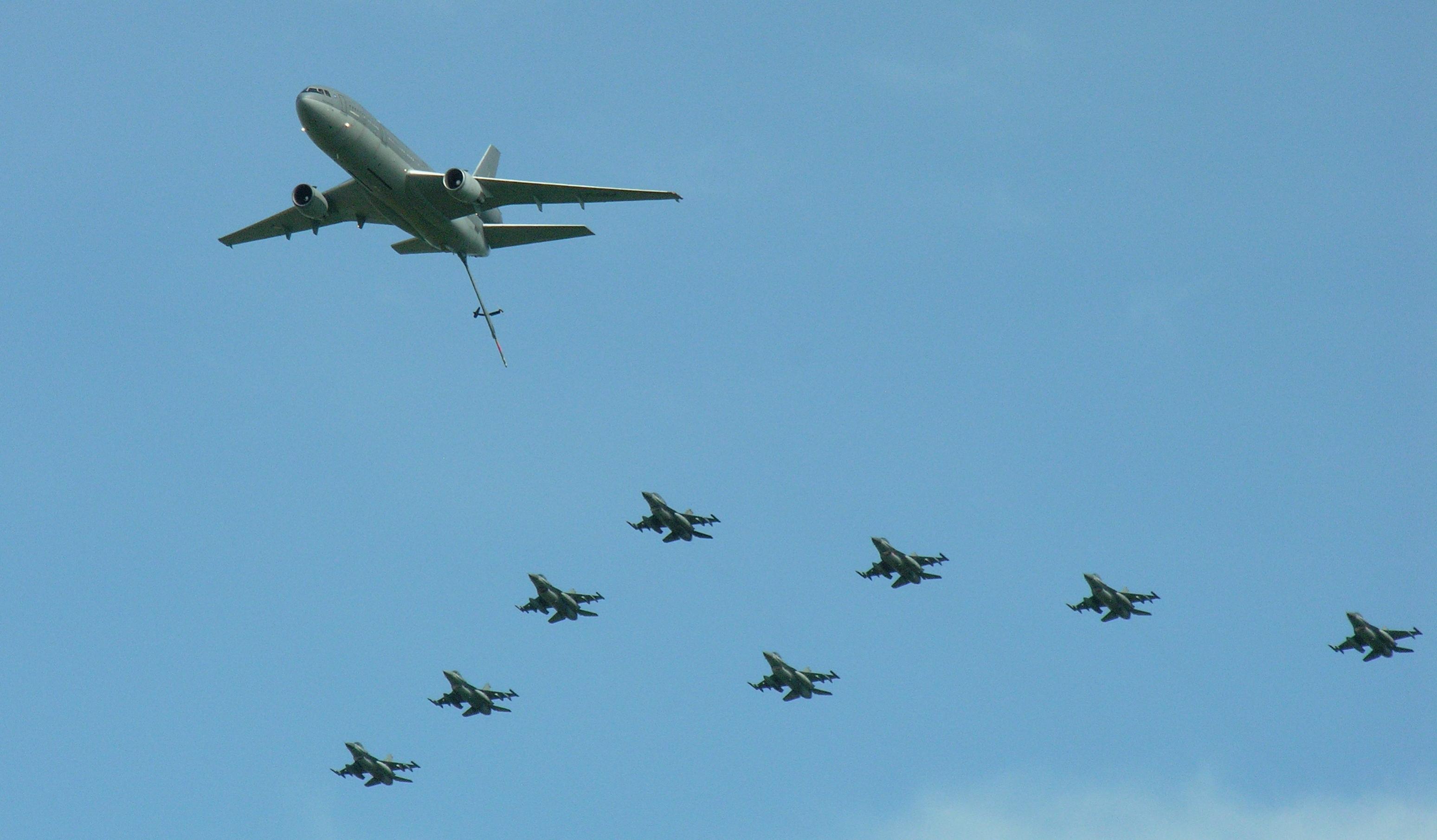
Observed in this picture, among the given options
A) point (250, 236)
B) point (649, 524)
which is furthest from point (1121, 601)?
point (250, 236)

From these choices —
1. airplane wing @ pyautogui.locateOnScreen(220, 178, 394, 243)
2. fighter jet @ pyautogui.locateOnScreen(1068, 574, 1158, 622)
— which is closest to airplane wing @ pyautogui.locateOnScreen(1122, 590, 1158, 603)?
fighter jet @ pyautogui.locateOnScreen(1068, 574, 1158, 622)

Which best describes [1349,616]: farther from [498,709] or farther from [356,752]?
[356,752]

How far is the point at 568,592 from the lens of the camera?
7019cm

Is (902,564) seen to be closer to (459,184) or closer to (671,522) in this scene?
(671,522)

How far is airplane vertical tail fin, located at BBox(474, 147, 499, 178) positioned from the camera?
65438 millimetres

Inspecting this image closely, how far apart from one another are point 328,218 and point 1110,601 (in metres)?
34.7

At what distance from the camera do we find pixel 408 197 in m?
58.0

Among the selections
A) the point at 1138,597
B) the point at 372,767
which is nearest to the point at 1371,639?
the point at 1138,597

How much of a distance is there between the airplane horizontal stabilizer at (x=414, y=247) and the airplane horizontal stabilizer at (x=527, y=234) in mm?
2065

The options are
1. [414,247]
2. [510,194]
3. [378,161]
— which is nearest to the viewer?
[378,161]

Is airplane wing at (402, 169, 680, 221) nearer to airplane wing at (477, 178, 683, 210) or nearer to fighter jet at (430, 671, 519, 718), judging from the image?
airplane wing at (477, 178, 683, 210)

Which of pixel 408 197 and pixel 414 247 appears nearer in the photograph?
pixel 408 197

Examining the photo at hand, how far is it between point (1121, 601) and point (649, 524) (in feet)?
64.4

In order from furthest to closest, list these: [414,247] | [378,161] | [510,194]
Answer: [414,247]
[510,194]
[378,161]
